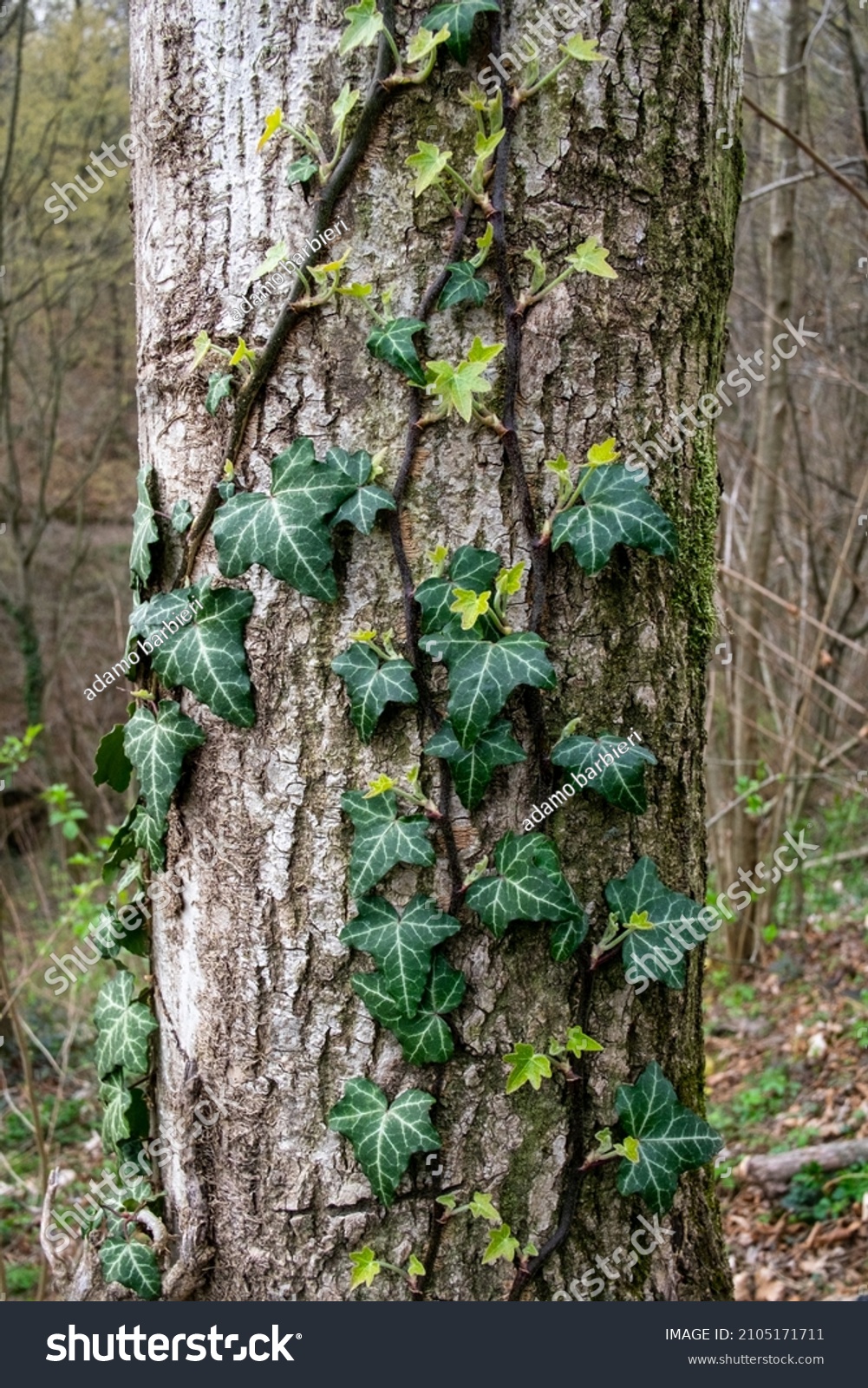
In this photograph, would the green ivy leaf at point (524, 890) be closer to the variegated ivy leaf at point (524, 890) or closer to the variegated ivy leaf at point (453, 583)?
the variegated ivy leaf at point (524, 890)

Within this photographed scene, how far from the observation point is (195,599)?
1.26 metres

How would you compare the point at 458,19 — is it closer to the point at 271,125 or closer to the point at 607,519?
the point at 271,125

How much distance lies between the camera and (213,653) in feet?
3.99

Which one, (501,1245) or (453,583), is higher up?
(453,583)

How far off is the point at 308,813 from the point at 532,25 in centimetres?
91

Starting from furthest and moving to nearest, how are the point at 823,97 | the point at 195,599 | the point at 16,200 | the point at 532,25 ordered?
the point at 16,200, the point at 823,97, the point at 195,599, the point at 532,25

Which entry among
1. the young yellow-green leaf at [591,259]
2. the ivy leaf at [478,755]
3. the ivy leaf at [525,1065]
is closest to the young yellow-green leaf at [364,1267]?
the ivy leaf at [525,1065]

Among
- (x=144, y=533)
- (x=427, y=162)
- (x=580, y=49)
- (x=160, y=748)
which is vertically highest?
(x=580, y=49)

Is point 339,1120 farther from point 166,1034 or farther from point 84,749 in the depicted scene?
point 84,749

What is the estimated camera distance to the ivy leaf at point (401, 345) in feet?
3.72

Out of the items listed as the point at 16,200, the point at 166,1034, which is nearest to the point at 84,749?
the point at 16,200

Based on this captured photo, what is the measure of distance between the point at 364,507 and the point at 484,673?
0.23m

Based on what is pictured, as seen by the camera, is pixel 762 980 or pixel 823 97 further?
pixel 823 97

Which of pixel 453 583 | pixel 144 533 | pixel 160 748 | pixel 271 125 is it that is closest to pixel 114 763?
pixel 160 748
